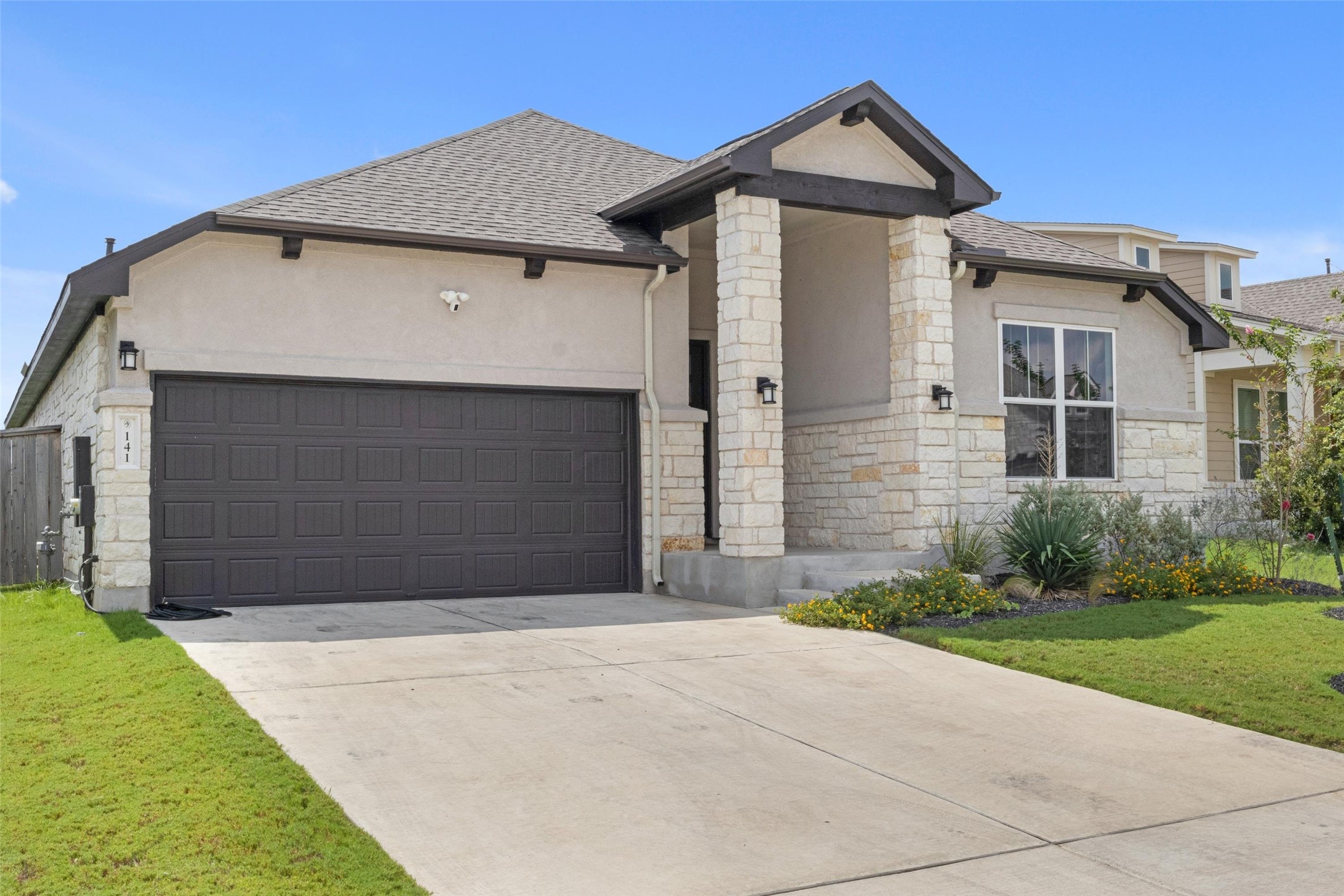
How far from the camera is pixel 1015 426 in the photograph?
14.4 m

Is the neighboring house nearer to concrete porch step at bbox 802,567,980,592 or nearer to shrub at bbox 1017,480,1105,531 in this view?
concrete porch step at bbox 802,567,980,592

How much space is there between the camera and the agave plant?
11945 millimetres

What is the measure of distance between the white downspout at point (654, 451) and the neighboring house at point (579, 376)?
34 millimetres

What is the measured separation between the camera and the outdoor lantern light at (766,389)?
12.0 metres

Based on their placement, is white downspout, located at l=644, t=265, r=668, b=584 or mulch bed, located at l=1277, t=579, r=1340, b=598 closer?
mulch bed, located at l=1277, t=579, r=1340, b=598

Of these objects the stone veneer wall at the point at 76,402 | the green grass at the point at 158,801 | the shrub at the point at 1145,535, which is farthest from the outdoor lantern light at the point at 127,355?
the shrub at the point at 1145,535

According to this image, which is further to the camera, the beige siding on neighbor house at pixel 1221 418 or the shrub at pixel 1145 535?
the beige siding on neighbor house at pixel 1221 418

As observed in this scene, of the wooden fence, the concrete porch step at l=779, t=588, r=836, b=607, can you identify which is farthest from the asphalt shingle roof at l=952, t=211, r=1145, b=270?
the wooden fence

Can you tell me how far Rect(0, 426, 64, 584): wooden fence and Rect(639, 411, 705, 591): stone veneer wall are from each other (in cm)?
755

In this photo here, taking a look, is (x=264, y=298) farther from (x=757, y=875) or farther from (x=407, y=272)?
(x=757, y=875)

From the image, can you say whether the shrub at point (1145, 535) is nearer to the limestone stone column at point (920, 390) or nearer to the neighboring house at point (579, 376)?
the neighboring house at point (579, 376)

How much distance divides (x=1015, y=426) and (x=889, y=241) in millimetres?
2913

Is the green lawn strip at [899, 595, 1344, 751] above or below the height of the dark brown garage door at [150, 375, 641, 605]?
below

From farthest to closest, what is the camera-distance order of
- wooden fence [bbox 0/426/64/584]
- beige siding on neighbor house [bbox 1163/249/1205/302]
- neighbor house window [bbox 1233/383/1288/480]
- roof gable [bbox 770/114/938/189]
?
beige siding on neighbor house [bbox 1163/249/1205/302] → neighbor house window [bbox 1233/383/1288/480] → wooden fence [bbox 0/426/64/584] → roof gable [bbox 770/114/938/189]
